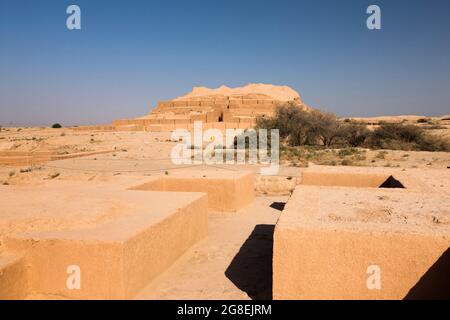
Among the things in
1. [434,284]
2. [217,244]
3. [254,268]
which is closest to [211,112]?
[217,244]

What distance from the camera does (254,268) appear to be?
4848mm

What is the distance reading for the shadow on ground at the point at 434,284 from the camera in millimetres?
3119

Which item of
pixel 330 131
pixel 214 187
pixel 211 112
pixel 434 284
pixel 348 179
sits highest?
pixel 211 112

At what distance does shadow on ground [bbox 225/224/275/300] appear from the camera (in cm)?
418

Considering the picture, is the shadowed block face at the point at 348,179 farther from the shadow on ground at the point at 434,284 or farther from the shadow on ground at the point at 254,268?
the shadow on ground at the point at 434,284

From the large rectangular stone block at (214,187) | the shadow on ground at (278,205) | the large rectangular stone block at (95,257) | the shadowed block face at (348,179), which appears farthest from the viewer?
the shadow on ground at (278,205)

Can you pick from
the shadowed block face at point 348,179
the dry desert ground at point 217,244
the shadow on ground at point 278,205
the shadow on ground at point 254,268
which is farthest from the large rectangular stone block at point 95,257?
the shadow on ground at point 278,205

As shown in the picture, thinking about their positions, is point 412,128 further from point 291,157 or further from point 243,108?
point 243,108

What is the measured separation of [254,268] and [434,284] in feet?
7.13

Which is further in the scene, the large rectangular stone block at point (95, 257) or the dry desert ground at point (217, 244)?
the large rectangular stone block at point (95, 257)

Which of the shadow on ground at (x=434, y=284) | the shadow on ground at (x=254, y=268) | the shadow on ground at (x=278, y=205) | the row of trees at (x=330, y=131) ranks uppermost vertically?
the row of trees at (x=330, y=131)

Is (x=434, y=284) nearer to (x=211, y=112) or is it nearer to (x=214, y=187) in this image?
(x=214, y=187)

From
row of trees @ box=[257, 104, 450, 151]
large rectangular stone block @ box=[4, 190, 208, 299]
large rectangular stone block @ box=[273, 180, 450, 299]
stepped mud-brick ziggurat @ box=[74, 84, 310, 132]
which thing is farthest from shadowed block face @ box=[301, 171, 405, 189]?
stepped mud-brick ziggurat @ box=[74, 84, 310, 132]

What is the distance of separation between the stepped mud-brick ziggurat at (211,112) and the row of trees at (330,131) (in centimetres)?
256
